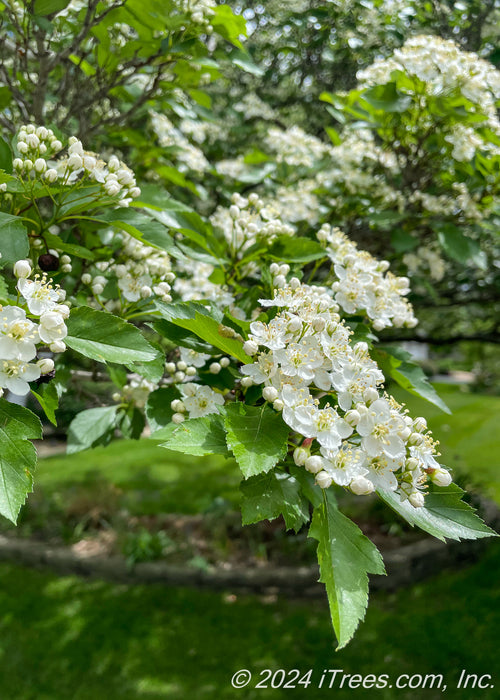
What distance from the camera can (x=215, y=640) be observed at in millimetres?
4266

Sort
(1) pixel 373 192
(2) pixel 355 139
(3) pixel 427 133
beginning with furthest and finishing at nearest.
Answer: (2) pixel 355 139
(1) pixel 373 192
(3) pixel 427 133

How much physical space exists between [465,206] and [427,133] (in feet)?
1.44

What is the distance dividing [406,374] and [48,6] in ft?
5.62

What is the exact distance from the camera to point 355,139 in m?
3.40

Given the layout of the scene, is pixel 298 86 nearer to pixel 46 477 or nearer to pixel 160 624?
pixel 160 624

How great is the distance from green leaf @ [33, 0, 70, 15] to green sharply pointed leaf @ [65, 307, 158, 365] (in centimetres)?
127

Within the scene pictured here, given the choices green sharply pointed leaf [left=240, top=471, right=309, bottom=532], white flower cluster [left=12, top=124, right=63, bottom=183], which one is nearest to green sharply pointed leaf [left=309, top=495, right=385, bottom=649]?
green sharply pointed leaf [left=240, top=471, right=309, bottom=532]

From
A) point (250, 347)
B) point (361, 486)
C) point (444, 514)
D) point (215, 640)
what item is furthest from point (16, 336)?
point (215, 640)

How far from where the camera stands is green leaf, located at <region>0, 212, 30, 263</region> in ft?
4.12

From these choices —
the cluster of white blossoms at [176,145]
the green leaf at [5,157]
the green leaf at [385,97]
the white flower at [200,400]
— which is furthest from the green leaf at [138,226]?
the cluster of white blossoms at [176,145]

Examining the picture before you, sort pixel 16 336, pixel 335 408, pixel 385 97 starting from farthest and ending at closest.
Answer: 1. pixel 385 97
2. pixel 335 408
3. pixel 16 336

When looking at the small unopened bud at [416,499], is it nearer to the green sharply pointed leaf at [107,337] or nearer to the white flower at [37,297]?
the green sharply pointed leaf at [107,337]

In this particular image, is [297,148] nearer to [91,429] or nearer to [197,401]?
[91,429]

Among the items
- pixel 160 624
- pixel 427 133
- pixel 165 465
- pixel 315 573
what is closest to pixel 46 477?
pixel 165 465
